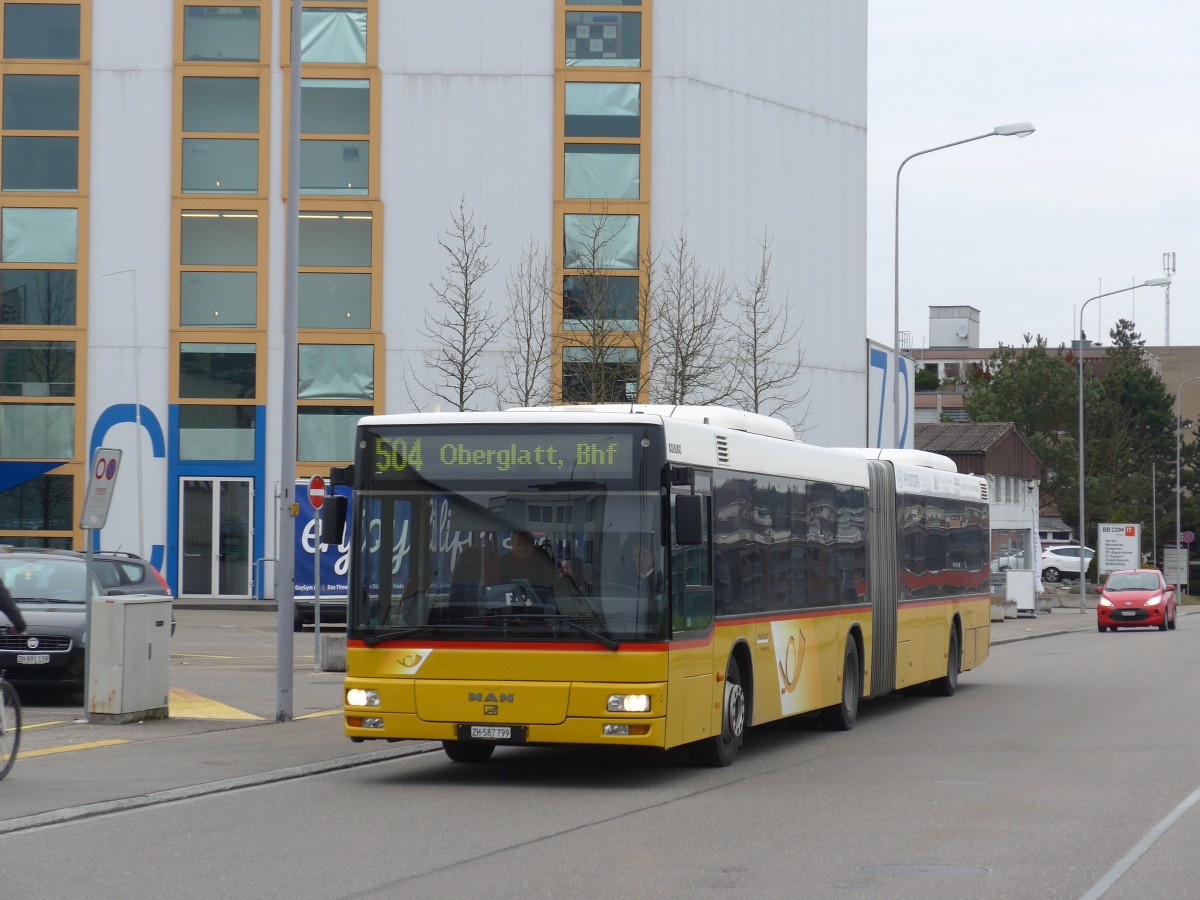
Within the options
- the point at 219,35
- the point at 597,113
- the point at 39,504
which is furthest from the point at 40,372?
the point at 597,113

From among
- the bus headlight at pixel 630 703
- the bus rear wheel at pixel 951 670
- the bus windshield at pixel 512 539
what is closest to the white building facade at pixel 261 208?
the bus rear wheel at pixel 951 670

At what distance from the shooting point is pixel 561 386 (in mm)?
42375

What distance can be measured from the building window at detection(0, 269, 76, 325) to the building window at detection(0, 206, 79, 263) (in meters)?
0.37

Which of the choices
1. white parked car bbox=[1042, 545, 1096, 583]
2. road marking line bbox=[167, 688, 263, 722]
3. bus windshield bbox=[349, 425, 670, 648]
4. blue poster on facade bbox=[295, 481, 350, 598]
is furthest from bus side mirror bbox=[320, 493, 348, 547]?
white parked car bbox=[1042, 545, 1096, 583]

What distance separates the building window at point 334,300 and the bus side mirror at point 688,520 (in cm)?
3465

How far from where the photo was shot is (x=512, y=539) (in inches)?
500

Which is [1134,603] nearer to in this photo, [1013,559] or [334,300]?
[334,300]

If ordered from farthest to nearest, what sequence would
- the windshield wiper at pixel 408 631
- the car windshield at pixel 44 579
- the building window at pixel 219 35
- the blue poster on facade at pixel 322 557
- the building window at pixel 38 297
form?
the building window at pixel 219 35 → the building window at pixel 38 297 → the blue poster on facade at pixel 322 557 → the car windshield at pixel 44 579 → the windshield wiper at pixel 408 631

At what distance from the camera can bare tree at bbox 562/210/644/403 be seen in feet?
122

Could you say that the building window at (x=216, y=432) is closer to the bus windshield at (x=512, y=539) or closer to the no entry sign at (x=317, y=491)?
the no entry sign at (x=317, y=491)

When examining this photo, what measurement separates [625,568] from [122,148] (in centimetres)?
3682

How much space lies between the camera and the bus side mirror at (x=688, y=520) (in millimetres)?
12492

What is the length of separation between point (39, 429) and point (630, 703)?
36194 mm

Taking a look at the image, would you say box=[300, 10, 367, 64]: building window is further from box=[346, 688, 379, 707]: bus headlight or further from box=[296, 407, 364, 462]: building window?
box=[346, 688, 379, 707]: bus headlight
